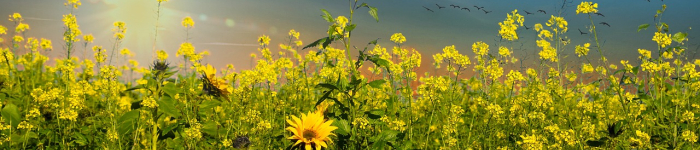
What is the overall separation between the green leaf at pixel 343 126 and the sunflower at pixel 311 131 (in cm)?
13

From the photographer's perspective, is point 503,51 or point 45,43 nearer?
point 503,51

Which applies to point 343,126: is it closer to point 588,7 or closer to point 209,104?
point 209,104

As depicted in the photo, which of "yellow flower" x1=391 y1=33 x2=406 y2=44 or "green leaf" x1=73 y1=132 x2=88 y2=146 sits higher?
"yellow flower" x1=391 y1=33 x2=406 y2=44

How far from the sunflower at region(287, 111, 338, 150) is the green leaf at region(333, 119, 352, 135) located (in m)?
0.13

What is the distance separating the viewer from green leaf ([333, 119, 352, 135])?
282 centimetres

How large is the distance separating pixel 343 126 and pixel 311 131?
0.82 feet

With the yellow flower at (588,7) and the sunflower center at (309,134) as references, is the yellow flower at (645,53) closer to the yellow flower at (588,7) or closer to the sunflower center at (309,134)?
the yellow flower at (588,7)

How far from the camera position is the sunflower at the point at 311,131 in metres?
2.63

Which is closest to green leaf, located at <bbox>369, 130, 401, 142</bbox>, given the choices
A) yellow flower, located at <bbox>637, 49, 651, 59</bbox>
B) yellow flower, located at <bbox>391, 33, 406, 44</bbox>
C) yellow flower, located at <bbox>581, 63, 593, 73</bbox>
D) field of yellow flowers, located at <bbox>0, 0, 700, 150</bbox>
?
field of yellow flowers, located at <bbox>0, 0, 700, 150</bbox>

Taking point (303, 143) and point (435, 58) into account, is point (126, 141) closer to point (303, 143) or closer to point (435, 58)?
point (303, 143)

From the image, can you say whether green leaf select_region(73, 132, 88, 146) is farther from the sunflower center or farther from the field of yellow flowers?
the sunflower center

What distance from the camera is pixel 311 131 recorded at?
8.72 ft

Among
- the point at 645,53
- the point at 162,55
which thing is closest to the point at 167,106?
the point at 162,55

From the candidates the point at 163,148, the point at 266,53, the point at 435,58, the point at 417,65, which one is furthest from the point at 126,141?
the point at 435,58
